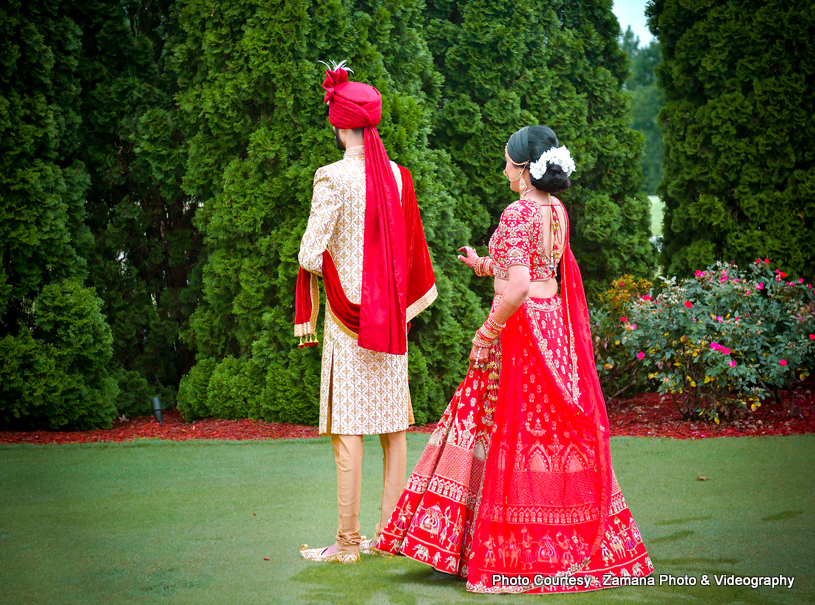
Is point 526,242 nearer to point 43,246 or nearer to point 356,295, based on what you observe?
point 356,295

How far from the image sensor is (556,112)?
8.20 m

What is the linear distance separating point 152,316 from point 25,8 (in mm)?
2747

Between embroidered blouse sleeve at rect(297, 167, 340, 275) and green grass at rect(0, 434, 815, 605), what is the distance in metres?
1.32

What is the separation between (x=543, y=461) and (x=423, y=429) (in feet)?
11.9

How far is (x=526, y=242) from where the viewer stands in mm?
3328

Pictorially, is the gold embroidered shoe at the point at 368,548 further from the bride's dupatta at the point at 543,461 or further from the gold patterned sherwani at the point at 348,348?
the bride's dupatta at the point at 543,461

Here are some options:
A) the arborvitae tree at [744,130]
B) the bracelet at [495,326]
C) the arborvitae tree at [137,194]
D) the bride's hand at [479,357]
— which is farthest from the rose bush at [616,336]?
the bracelet at [495,326]

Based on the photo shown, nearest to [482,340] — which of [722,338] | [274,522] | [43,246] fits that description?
[274,522]

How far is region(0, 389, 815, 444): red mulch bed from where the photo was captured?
21.3 feet

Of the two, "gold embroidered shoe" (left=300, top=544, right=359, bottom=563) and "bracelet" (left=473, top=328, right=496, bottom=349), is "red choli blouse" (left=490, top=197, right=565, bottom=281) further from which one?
"gold embroidered shoe" (left=300, top=544, right=359, bottom=563)

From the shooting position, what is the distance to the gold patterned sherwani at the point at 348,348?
3.69 m

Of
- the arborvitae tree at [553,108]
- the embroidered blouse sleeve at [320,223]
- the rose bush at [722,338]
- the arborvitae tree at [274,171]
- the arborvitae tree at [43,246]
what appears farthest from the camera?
the arborvitae tree at [553,108]

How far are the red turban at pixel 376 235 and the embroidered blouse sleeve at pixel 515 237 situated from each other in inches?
23.1

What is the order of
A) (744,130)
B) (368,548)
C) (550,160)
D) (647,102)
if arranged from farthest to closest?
(647,102)
(744,130)
(368,548)
(550,160)
